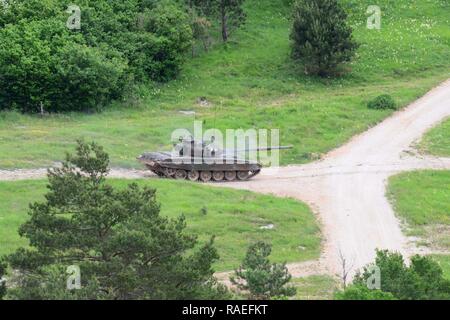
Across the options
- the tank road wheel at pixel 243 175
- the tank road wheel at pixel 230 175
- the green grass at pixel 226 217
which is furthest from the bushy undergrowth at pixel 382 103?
the green grass at pixel 226 217

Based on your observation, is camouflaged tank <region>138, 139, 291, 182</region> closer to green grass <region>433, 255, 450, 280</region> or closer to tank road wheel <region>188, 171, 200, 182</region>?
tank road wheel <region>188, 171, 200, 182</region>

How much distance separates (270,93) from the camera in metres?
68.6

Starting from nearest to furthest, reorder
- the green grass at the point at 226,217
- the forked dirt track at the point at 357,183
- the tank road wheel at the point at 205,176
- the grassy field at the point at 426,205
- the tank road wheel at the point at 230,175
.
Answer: the green grass at the point at 226,217, the forked dirt track at the point at 357,183, the grassy field at the point at 426,205, the tank road wheel at the point at 205,176, the tank road wheel at the point at 230,175

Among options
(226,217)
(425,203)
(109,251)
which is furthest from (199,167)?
(109,251)

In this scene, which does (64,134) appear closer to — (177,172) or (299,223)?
(177,172)

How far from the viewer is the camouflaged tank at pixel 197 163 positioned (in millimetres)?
52844

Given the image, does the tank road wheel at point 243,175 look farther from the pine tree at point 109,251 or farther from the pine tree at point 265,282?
the pine tree at point 109,251

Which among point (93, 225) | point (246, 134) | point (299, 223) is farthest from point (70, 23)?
point (93, 225)

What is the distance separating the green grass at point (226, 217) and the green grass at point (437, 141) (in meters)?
12.4

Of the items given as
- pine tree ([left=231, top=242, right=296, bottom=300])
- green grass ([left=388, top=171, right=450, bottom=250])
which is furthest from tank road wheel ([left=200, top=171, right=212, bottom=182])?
pine tree ([left=231, top=242, right=296, bottom=300])

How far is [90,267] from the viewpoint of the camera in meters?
31.6

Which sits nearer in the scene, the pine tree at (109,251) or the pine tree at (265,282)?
the pine tree at (109,251)

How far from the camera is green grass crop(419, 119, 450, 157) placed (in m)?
60.0

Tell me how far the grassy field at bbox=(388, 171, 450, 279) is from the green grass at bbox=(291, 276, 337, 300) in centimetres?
497
